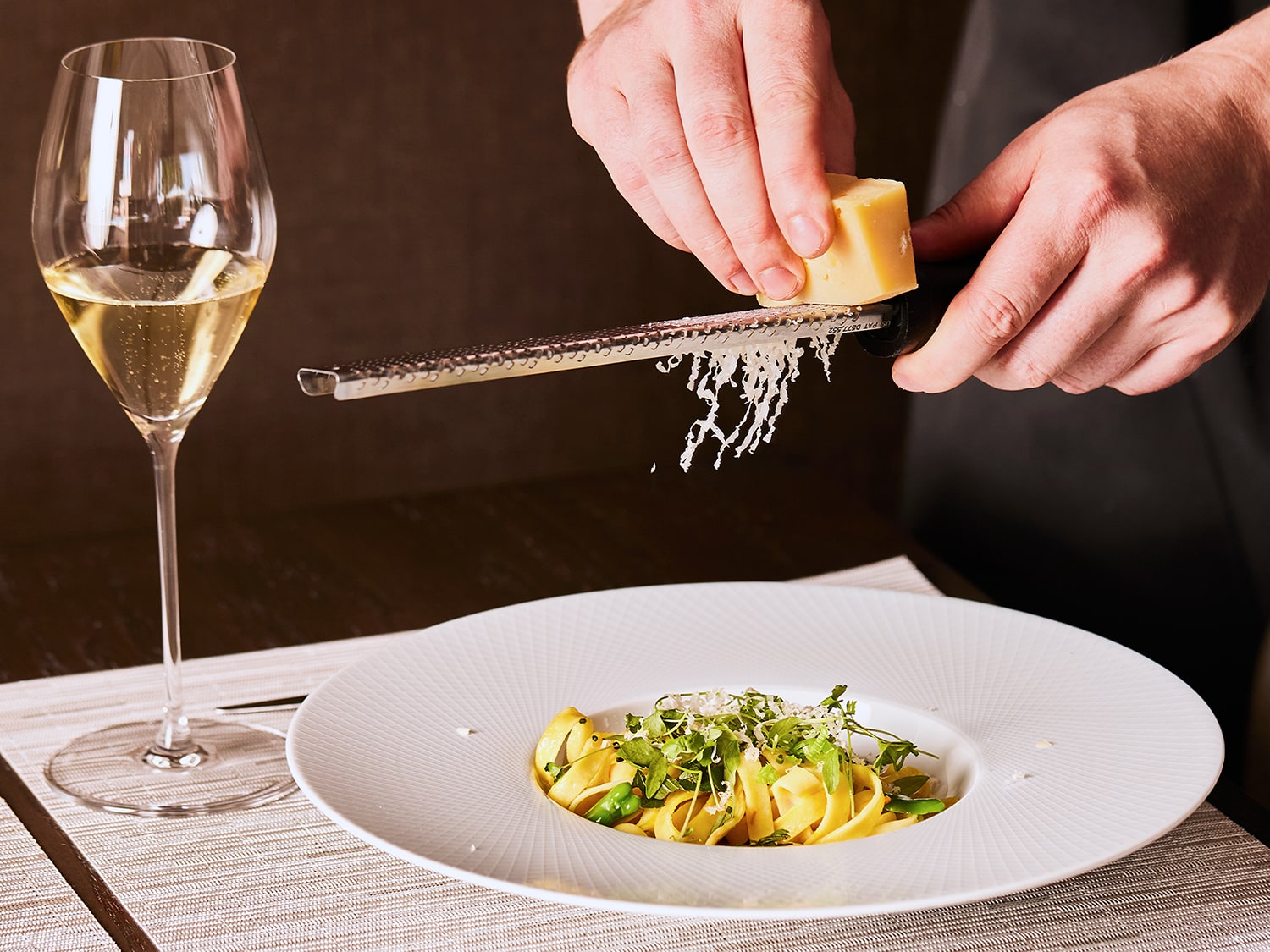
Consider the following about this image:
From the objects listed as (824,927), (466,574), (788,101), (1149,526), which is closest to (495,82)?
(1149,526)

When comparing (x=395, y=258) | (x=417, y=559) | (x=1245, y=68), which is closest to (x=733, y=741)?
(x=417, y=559)

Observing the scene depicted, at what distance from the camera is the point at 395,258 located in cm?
248

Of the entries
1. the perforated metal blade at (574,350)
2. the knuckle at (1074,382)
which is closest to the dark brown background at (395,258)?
the knuckle at (1074,382)

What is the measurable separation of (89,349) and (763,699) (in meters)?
0.43

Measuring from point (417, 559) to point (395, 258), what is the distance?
4.34 ft

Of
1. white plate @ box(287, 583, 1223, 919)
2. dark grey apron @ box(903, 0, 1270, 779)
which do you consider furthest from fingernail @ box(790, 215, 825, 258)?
dark grey apron @ box(903, 0, 1270, 779)

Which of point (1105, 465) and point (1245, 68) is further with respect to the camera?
point (1105, 465)

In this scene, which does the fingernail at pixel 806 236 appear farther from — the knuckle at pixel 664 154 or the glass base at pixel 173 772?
the glass base at pixel 173 772

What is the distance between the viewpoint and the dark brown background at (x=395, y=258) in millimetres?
2295

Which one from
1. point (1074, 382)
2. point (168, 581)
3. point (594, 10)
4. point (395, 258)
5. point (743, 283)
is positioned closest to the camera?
point (168, 581)

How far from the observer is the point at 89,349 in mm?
839

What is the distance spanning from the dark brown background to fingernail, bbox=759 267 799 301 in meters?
1.24

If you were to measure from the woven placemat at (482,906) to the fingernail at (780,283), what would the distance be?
39cm

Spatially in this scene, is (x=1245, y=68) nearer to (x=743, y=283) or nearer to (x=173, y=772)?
(x=743, y=283)
